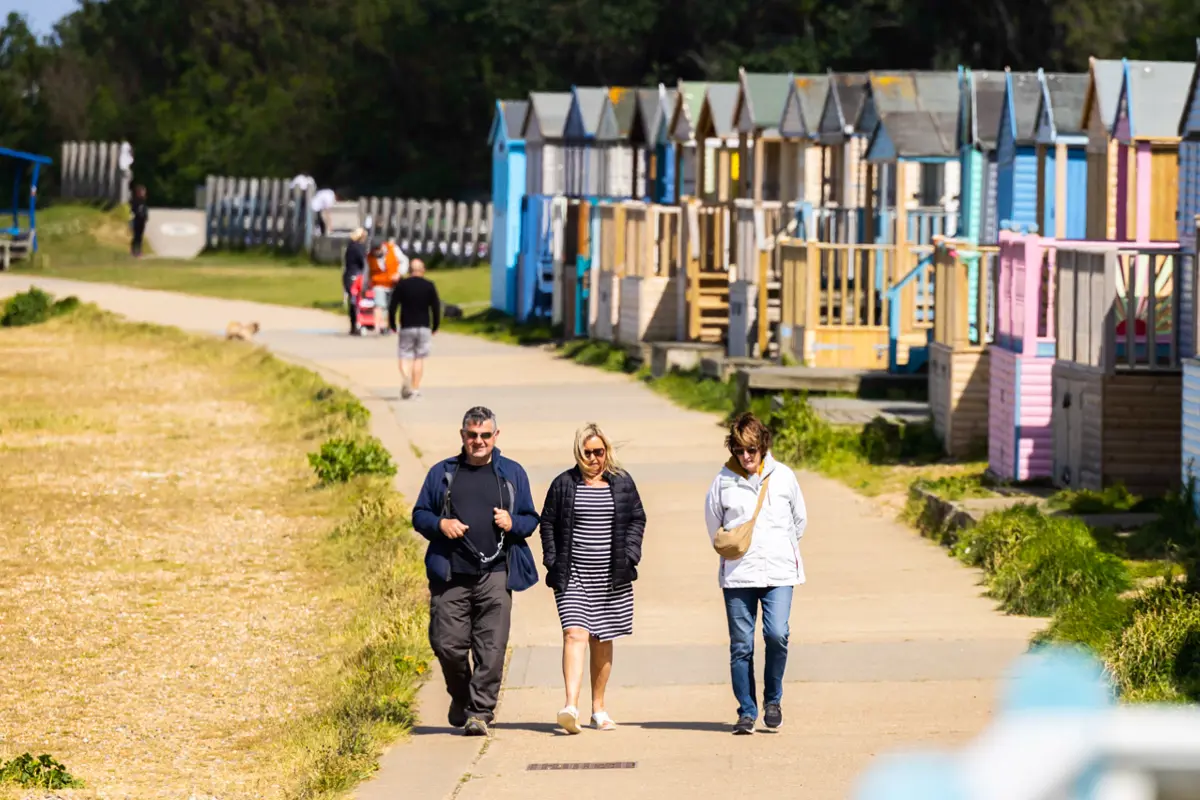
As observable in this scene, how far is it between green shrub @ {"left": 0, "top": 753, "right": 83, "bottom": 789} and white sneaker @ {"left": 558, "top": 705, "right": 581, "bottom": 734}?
6.19ft

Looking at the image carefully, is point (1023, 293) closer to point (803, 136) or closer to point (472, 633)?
point (472, 633)

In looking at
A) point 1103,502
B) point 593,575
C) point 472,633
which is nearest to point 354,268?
point 1103,502

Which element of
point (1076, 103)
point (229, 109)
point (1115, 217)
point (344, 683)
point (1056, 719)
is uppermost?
point (229, 109)

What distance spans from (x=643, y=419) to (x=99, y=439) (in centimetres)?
565

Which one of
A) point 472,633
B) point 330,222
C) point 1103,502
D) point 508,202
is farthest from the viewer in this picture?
point 330,222

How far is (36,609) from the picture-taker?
11.9m

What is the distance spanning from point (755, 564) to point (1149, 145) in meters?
11.2

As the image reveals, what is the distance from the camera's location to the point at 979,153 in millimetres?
22391

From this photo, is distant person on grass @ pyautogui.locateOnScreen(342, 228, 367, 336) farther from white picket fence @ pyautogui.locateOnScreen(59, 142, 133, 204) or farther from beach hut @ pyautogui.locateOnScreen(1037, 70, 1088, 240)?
white picket fence @ pyautogui.locateOnScreen(59, 142, 133, 204)

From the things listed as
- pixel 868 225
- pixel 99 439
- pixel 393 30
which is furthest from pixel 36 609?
pixel 393 30


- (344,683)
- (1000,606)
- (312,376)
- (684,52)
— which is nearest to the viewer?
(344,683)

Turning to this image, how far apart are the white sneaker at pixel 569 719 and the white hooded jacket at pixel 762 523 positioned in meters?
0.80

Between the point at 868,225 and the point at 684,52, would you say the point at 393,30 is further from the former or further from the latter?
the point at 868,225

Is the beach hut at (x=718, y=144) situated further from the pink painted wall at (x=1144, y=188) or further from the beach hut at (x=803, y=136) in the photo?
the pink painted wall at (x=1144, y=188)
